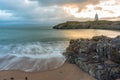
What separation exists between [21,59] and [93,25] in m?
118

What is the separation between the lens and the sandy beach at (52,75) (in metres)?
16.7

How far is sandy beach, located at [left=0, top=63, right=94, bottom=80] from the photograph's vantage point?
54.7 feet

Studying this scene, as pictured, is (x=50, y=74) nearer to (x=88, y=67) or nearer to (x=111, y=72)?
(x=88, y=67)

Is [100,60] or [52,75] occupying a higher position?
[100,60]

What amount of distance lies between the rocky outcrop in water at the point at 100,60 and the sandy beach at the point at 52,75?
717 mm

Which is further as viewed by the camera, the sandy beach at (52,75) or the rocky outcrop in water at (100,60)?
the sandy beach at (52,75)

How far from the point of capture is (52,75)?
688 inches

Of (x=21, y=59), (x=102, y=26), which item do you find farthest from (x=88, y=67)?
(x=102, y=26)

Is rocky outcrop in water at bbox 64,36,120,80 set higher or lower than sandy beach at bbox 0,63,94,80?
higher

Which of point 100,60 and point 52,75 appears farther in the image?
point 52,75

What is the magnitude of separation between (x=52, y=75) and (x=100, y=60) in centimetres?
472

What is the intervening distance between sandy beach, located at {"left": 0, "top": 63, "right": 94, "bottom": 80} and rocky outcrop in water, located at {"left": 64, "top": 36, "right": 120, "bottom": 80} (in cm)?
72

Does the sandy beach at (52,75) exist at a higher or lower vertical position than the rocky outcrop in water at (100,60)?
lower

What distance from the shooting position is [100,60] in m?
16.9
